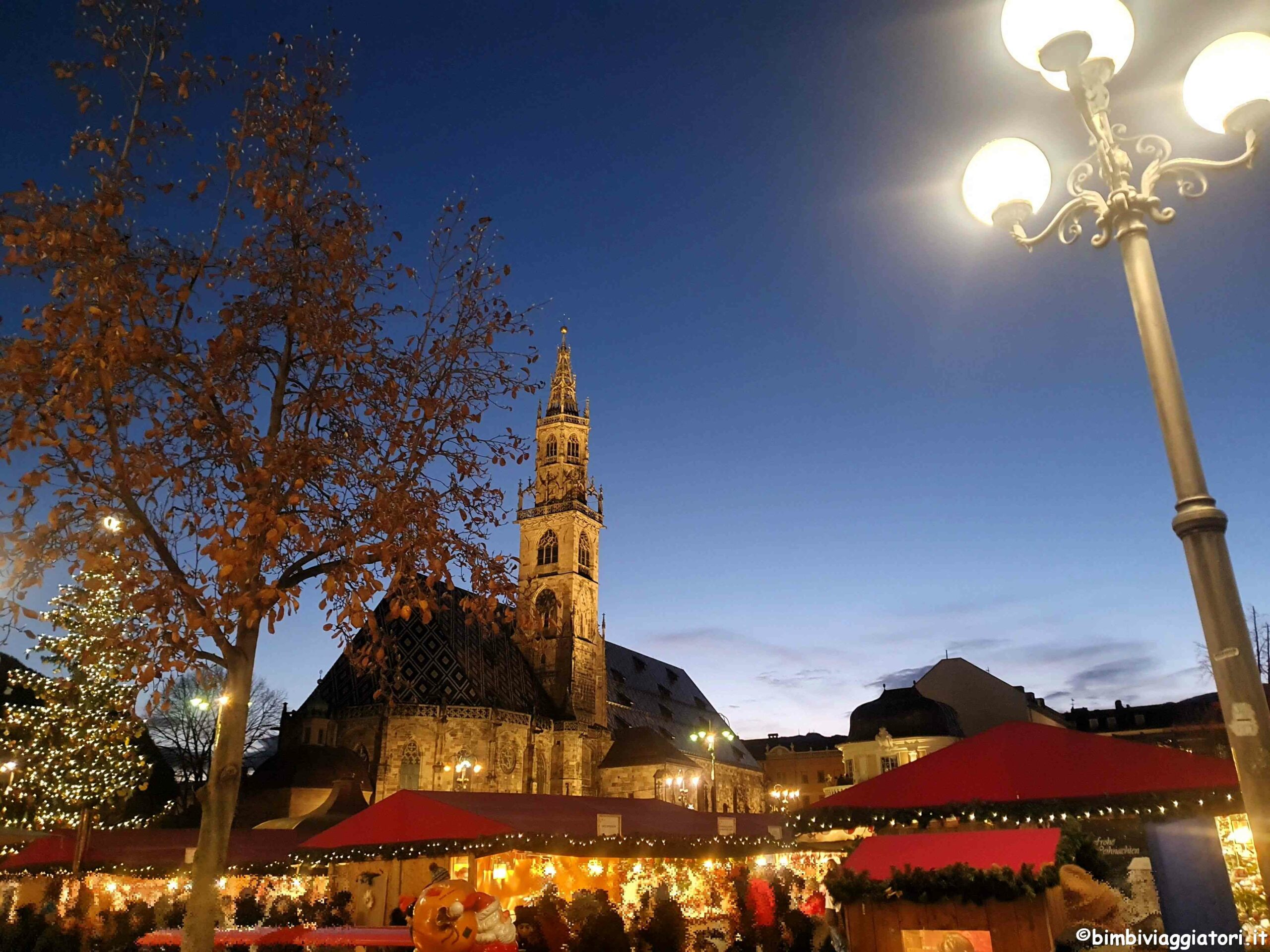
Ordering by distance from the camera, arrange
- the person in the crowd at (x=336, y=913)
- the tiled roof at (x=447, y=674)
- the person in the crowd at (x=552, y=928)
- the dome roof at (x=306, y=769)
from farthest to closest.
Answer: the tiled roof at (x=447, y=674) → the dome roof at (x=306, y=769) → the person in the crowd at (x=336, y=913) → the person in the crowd at (x=552, y=928)

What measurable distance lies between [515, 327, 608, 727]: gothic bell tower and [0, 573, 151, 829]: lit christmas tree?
34066 millimetres

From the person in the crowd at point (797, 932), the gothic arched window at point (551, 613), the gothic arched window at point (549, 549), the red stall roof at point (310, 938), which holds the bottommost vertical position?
the person in the crowd at point (797, 932)

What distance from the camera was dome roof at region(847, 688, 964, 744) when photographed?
49219 millimetres

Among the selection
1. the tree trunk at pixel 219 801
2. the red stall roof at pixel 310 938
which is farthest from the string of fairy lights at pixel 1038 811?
the tree trunk at pixel 219 801

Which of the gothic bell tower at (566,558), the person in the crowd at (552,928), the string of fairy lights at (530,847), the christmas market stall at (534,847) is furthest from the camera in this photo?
the gothic bell tower at (566,558)

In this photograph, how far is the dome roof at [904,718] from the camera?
49.2 metres

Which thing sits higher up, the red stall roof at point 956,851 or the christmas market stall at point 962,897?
the red stall roof at point 956,851

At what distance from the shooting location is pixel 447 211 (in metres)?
10.7

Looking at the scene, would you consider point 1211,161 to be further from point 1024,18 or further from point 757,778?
point 757,778

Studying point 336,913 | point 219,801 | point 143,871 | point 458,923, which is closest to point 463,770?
point 143,871

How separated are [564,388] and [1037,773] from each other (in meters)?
61.5

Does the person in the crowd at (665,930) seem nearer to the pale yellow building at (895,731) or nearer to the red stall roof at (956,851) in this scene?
the red stall roof at (956,851)

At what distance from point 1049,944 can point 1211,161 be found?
17.1 ft

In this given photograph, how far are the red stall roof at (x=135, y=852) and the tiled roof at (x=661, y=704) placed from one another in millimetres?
43332
